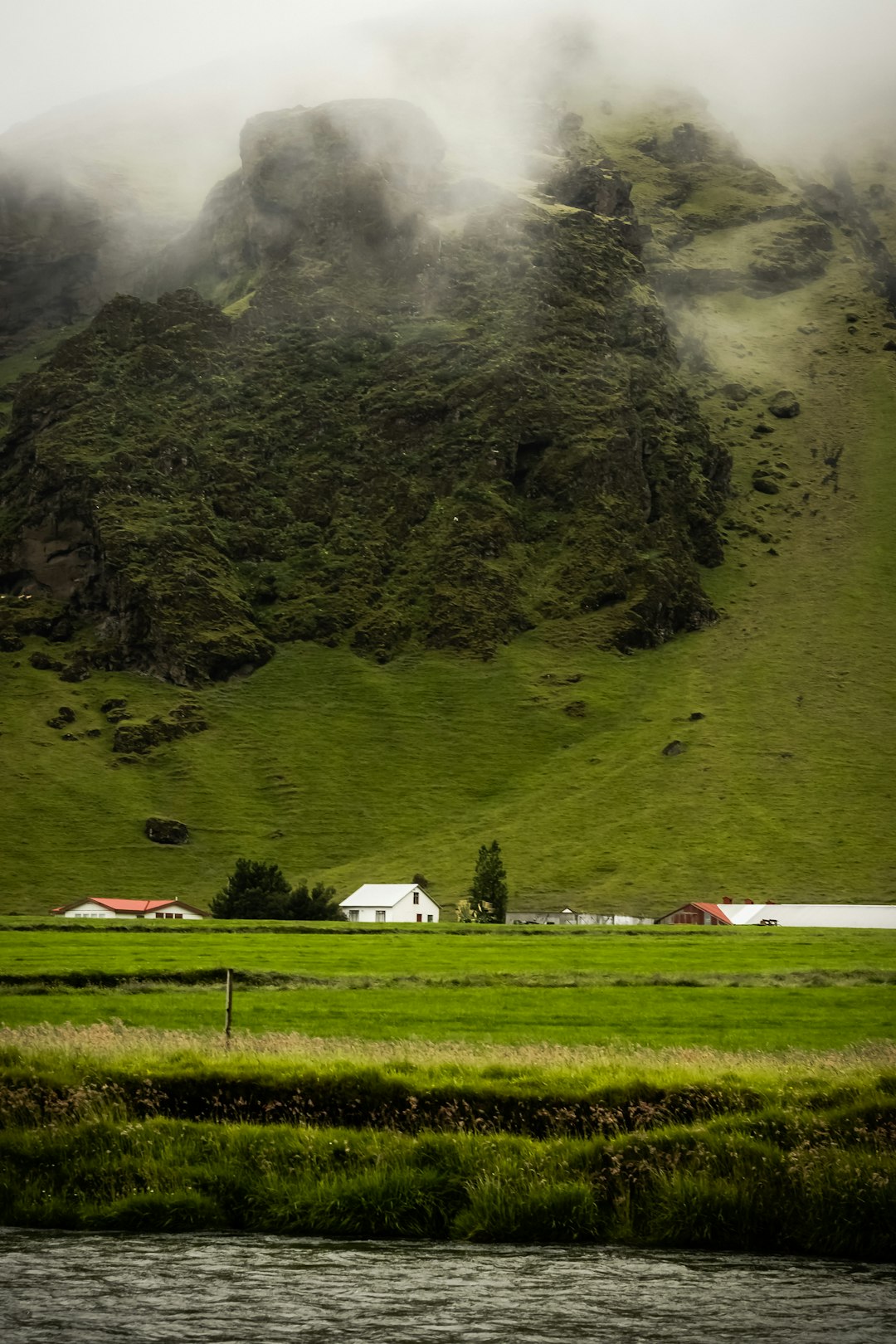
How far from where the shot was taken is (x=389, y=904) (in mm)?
149500

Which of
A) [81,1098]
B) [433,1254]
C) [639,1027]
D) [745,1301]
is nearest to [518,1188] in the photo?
[433,1254]

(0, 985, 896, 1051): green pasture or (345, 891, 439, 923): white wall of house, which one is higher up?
(345, 891, 439, 923): white wall of house

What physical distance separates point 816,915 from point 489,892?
1376 inches

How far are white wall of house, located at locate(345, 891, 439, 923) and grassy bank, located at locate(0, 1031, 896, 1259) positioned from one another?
402 feet

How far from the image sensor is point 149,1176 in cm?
2341

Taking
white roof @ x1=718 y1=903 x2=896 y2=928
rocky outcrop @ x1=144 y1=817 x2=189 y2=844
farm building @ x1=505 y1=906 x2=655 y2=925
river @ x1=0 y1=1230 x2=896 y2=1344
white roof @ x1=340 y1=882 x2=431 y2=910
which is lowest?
river @ x1=0 y1=1230 x2=896 y2=1344

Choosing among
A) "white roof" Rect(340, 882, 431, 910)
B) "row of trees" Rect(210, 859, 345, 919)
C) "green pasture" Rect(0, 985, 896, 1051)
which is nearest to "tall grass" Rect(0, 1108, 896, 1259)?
"green pasture" Rect(0, 985, 896, 1051)

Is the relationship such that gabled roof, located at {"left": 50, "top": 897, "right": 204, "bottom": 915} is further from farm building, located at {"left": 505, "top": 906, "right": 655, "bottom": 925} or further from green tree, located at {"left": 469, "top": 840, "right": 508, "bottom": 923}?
farm building, located at {"left": 505, "top": 906, "right": 655, "bottom": 925}

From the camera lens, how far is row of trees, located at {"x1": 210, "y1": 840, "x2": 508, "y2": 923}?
13925 centimetres

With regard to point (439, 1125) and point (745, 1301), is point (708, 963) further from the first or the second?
point (745, 1301)

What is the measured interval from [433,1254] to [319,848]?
6714 inches

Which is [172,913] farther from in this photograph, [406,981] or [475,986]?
[475,986]

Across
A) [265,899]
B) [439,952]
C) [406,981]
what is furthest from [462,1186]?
[265,899]

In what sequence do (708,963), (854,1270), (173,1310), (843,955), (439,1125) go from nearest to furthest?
(173,1310) → (854,1270) → (439,1125) → (708,963) → (843,955)
